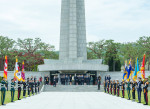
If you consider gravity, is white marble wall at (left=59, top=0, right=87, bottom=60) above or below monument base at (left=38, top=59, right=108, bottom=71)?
Result: above

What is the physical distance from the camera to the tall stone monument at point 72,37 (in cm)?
4759

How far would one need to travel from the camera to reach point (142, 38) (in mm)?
62406

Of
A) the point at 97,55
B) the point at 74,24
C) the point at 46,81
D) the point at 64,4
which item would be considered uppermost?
the point at 64,4

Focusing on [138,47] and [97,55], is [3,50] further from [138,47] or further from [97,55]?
[138,47]

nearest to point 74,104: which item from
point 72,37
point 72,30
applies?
point 72,37

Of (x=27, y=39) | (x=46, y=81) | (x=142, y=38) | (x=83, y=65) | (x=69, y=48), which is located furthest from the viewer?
(x=27, y=39)

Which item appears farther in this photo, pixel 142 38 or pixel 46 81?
pixel 142 38

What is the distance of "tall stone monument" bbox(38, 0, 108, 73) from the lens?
47.6 meters

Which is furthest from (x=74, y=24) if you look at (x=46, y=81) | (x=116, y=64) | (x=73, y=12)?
(x=116, y=64)

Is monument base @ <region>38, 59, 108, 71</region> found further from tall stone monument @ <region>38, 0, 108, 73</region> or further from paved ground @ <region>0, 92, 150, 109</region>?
paved ground @ <region>0, 92, 150, 109</region>

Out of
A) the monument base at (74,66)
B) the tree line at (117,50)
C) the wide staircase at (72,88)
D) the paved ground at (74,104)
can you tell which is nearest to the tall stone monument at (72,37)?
the monument base at (74,66)

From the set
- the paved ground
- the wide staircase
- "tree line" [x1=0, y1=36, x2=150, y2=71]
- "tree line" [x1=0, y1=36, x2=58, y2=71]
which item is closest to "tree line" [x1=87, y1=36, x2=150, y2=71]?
"tree line" [x1=0, y1=36, x2=150, y2=71]

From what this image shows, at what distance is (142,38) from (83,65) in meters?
22.5

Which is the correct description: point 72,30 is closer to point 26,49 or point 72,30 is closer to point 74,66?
point 74,66
